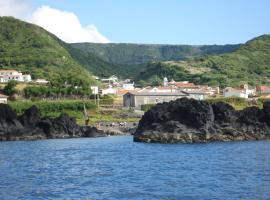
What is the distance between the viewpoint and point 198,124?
85.2 m

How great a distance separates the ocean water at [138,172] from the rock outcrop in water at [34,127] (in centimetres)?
2113

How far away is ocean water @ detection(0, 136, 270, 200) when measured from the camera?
131 ft

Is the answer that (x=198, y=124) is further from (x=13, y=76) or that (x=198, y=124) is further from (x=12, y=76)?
(x=12, y=76)

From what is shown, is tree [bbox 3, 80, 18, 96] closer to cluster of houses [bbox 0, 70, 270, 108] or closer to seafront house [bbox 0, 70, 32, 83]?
cluster of houses [bbox 0, 70, 270, 108]

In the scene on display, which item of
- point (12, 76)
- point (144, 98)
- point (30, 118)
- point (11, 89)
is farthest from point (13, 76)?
point (30, 118)

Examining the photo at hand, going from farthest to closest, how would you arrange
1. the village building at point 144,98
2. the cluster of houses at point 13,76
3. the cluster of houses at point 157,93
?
the cluster of houses at point 13,76, the cluster of houses at point 157,93, the village building at point 144,98

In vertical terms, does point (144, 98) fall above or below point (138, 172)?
above

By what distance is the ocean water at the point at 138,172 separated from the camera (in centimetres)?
3997

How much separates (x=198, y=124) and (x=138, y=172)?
34.8 meters

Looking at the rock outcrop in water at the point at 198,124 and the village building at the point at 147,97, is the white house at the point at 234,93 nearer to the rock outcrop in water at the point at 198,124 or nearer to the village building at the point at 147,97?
the village building at the point at 147,97

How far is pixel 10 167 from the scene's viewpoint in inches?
2224

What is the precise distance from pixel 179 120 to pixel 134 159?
24514mm

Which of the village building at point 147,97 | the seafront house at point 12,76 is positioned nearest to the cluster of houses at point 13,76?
the seafront house at point 12,76

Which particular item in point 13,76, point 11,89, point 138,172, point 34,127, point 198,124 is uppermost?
point 13,76
